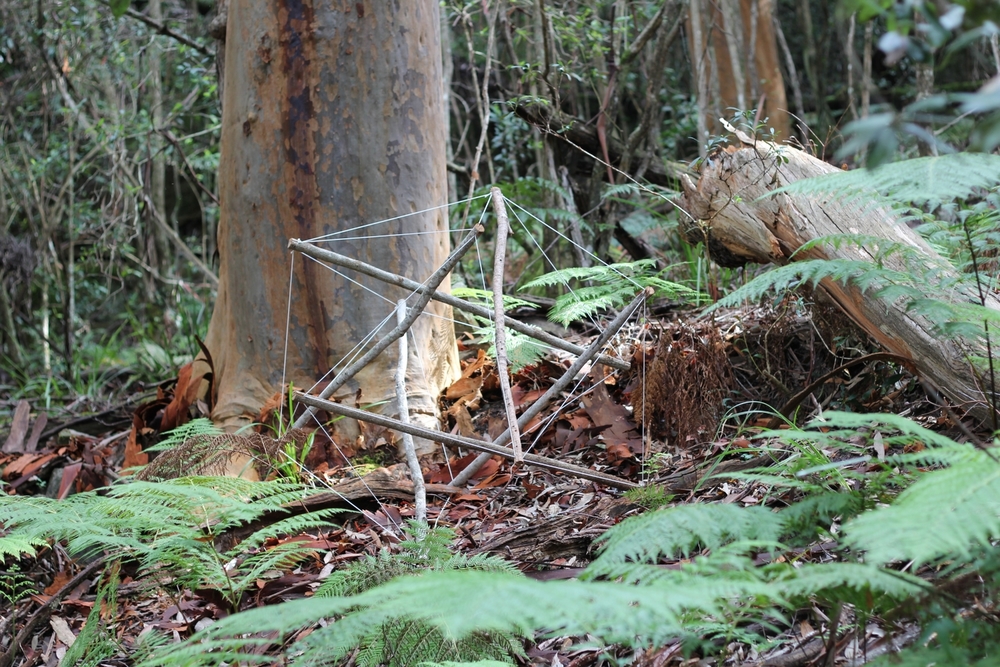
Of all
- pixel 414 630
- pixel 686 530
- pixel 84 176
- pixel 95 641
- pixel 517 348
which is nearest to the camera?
pixel 686 530

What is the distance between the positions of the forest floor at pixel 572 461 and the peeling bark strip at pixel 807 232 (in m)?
0.18

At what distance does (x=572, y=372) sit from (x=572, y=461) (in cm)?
53

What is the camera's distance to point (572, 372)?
324cm

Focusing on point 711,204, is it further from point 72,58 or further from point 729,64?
point 72,58

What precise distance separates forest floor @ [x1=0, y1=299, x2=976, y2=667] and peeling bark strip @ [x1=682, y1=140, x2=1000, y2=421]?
183 mm

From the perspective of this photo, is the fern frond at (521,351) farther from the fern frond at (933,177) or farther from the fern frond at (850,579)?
the fern frond at (850,579)

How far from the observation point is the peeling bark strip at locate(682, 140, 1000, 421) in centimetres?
268

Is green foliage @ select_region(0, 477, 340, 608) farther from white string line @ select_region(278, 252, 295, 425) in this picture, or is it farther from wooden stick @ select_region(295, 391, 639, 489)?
white string line @ select_region(278, 252, 295, 425)

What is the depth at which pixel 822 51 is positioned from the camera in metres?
11.2

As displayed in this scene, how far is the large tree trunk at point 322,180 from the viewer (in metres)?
3.98

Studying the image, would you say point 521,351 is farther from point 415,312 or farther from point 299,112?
point 299,112

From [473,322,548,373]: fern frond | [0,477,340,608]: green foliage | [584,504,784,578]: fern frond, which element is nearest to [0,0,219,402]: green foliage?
[473,322,548,373]: fern frond

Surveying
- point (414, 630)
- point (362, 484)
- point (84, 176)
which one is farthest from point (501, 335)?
point (84, 176)

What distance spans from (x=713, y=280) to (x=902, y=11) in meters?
3.45
